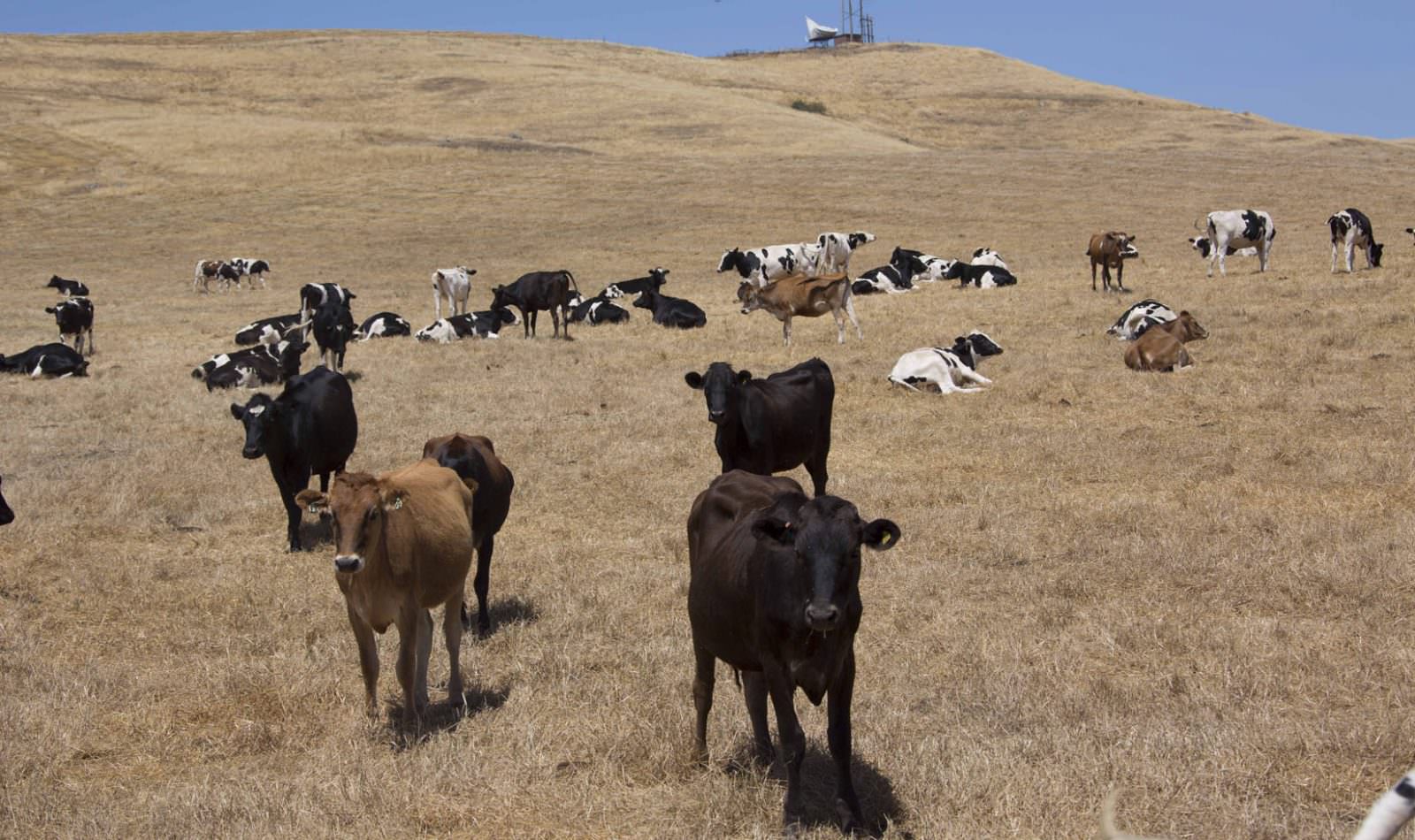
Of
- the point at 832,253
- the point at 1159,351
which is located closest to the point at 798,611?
the point at 1159,351

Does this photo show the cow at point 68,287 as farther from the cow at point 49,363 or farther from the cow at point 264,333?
the cow at point 49,363

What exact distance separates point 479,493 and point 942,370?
9.38m

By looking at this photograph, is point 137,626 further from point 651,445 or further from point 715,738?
point 651,445

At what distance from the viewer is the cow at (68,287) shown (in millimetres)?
32188

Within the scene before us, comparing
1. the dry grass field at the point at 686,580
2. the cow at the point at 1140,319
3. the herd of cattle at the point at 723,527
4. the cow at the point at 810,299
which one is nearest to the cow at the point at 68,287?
the dry grass field at the point at 686,580

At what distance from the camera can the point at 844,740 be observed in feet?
16.8

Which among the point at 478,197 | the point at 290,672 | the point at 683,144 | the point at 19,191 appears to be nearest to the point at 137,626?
the point at 290,672

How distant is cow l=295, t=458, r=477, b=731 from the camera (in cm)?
651

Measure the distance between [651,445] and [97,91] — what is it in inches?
2709

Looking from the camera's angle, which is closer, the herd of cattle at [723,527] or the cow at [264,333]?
the herd of cattle at [723,527]

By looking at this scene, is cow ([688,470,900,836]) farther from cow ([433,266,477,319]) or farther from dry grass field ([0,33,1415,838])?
cow ([433,266,477,319])

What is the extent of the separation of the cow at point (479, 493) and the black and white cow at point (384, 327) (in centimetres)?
1714

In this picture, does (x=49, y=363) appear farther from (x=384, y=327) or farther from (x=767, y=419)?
(x=767, y=419)

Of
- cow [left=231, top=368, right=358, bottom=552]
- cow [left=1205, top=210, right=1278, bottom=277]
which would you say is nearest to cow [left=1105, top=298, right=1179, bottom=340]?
cow [left=1205, top=210, right=1278, bottom=277]
